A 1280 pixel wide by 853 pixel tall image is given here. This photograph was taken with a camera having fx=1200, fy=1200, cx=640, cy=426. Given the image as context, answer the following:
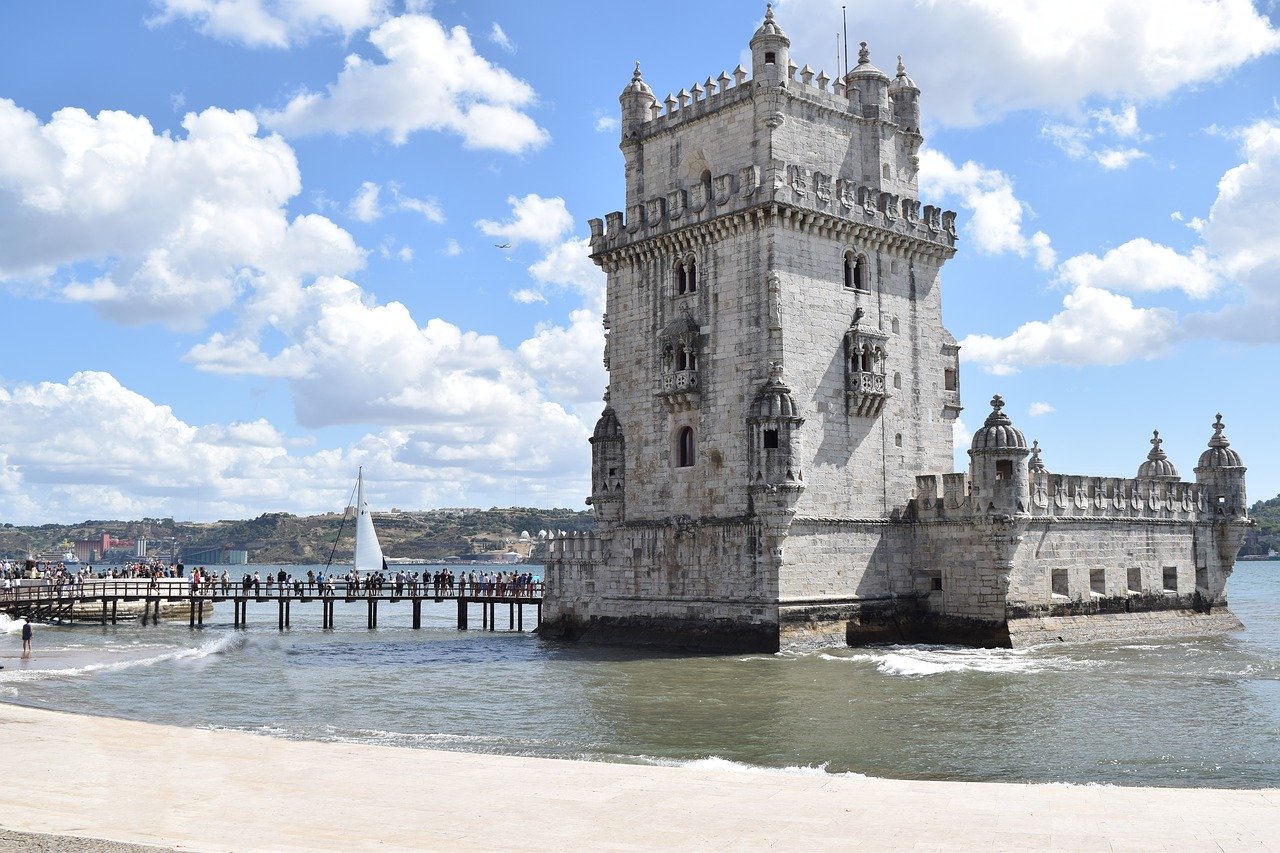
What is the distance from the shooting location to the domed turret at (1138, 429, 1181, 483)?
49.5m

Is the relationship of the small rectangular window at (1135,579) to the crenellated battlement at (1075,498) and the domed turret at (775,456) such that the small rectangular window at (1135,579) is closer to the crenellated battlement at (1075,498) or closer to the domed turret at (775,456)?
the crenellated battlement at (1075,498)

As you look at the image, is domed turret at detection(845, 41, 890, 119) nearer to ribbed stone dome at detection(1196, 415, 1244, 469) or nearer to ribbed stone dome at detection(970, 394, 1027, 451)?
ribbed stone dome at detection(970, 394, 1027, 451)

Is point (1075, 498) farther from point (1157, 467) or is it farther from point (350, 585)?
point (350, 585)

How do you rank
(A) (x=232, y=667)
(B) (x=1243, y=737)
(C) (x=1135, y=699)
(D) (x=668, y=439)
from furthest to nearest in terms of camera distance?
Result: 1. (D) (x=668, y=439)
2. (A) (x=232, y=667)
3. (C) (x=1135, y=699)
4. (B) (x=1243, y=737)

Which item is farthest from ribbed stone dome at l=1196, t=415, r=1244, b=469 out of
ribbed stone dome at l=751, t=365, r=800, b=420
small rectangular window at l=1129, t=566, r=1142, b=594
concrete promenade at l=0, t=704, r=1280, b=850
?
concrete promenade at l=0, t=704, r=1280, b=850

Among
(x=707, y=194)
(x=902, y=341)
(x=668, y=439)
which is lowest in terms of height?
(x=668, y=439)

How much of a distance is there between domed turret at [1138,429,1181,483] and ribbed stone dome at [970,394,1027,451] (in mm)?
14398

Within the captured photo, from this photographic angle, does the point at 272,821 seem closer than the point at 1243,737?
Yes

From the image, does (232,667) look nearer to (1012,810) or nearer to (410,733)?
(410,733)

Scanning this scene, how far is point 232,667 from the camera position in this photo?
38000mm

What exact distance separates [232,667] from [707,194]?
2167 centimetres

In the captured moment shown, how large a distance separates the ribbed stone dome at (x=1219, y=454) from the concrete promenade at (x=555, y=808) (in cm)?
3564

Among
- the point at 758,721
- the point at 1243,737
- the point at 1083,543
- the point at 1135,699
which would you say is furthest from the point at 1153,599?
the point at 758,721

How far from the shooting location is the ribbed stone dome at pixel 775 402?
36.6 meters
